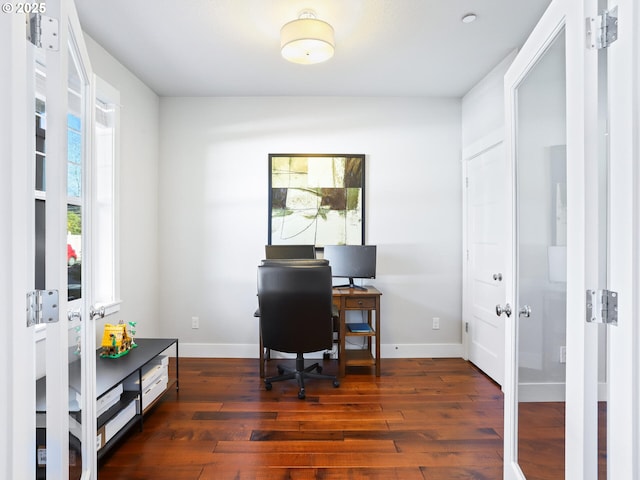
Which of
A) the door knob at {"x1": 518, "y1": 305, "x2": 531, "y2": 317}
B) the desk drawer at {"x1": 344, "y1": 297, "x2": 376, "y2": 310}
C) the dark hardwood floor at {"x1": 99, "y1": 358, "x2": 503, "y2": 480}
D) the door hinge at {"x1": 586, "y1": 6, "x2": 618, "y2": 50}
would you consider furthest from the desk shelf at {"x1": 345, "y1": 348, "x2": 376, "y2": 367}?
the door hinge at {"x1": 586, "y1": 6, "x2": 618, "y2": 50}

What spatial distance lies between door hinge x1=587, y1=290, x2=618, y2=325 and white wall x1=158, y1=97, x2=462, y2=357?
2.50m

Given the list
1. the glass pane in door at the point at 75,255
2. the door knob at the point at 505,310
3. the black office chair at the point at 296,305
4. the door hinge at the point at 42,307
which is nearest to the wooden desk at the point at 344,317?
the black office chair at the point at 296,305

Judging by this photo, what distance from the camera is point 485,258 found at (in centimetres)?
307

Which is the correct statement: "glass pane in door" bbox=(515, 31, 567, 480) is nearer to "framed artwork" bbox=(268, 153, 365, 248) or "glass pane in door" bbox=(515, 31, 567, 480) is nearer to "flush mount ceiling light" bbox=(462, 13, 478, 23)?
"flush mount ceiling light" bbox=(462, 13, 478, 23)

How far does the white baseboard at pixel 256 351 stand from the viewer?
11.5ft

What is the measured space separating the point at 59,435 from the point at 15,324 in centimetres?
50

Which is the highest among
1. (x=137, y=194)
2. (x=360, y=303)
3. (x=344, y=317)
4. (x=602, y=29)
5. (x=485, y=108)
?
(x=485, y=108)

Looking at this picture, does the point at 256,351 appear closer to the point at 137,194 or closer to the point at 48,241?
the point at 137,194

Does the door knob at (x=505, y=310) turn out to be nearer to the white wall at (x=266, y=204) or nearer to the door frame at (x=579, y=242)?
the door frame at (x=579, y=242)

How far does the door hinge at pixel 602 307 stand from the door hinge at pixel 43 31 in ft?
5.71

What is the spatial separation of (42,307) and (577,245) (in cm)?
157

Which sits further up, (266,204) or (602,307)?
(266,204)

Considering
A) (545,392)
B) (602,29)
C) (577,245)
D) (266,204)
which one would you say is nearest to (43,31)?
(602,29)

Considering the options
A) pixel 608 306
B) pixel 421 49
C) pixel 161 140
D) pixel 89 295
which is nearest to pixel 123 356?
pixel 89 295
